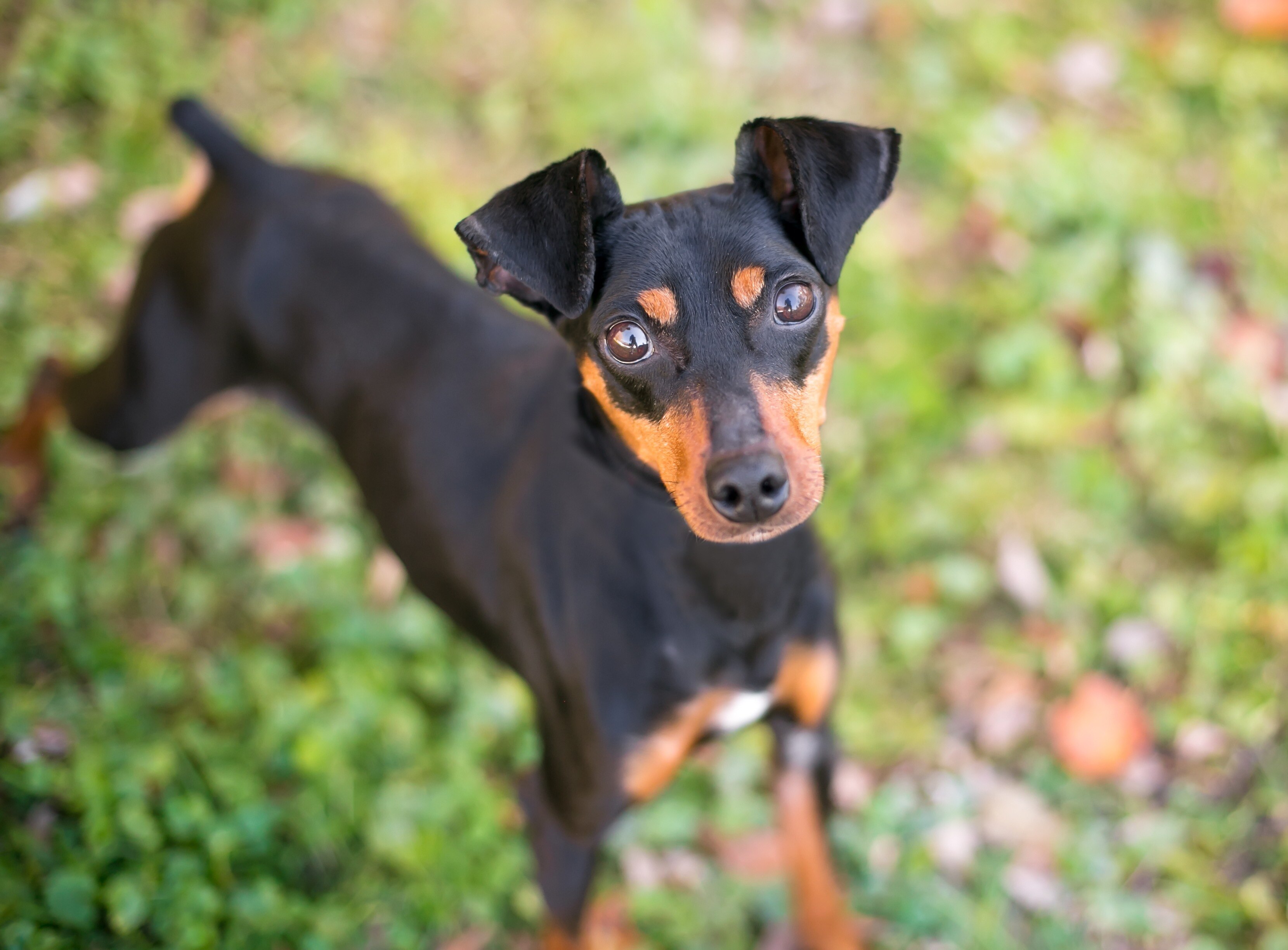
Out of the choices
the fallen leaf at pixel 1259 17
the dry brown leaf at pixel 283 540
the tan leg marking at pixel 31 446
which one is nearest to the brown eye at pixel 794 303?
the dry brown leaf at pixel 283 540

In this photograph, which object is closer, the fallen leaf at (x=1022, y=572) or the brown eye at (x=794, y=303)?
the brown eye at (x=794, y=303)

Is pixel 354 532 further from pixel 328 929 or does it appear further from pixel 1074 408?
pixel 1074 408

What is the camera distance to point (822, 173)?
2514 millimetres

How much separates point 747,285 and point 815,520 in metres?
1.46

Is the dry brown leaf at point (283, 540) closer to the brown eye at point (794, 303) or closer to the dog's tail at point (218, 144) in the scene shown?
the dog's tail at point (218, 144)

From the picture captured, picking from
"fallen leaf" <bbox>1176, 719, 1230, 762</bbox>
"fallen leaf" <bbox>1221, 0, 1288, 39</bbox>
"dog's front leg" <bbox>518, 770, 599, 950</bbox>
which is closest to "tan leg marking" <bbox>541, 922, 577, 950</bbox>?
"dog's front leg" <bbox>518, 770, 599, 950</bbox>

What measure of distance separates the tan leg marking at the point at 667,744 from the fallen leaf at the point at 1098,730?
1.88 meters

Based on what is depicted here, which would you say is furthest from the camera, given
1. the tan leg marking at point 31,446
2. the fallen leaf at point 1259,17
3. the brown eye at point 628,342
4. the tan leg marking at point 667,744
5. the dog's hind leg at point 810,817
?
the fallen leaf at point 1259,17

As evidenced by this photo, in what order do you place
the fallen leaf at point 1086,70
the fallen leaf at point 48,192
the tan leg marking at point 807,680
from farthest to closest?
the fallen leaf at point 1086,70 < the fallen leaf at point 48,192 < the tan leg marking at point 807,680

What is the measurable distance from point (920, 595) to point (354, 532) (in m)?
2.66

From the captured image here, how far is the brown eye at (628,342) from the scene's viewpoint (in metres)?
2.53

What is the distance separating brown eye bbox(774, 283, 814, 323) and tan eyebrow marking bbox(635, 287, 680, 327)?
268 mm

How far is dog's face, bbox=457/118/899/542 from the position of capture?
7.95ft

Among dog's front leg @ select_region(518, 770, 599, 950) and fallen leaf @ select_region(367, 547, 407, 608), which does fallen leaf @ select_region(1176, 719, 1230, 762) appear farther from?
fallen leaf @ select_region(367, 547, 407, 608)
